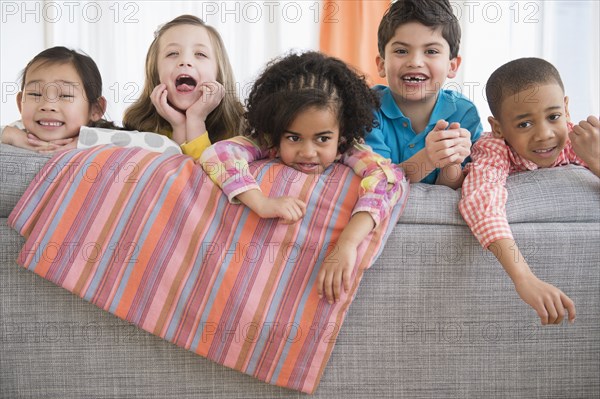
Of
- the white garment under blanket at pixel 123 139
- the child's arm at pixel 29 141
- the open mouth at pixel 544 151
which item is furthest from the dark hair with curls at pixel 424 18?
the child's arm at pixel 29 141

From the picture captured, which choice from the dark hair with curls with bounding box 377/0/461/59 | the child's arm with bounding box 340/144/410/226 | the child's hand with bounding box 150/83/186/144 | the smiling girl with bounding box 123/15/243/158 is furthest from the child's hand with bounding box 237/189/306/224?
the dark hair with curls with bounding box 377/0/461/59

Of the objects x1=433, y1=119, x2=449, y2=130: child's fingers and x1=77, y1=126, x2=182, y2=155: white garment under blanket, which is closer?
x1=433, y1=119, x2=449, y2=130: child's fingers

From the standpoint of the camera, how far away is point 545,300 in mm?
1115

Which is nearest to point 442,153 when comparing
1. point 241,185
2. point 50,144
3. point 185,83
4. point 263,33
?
point 241,185

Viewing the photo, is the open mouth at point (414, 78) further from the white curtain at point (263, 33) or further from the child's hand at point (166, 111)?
the white curtain at point (263, 33)

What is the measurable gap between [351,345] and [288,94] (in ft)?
1.62

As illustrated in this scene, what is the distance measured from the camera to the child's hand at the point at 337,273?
44.9 inches

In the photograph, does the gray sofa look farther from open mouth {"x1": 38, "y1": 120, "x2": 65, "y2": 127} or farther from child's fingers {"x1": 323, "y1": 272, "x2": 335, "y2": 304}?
open mouth {"x1": 38, "y1": 120, "x2": 65, "y2": 127}

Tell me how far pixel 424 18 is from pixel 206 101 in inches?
22.0

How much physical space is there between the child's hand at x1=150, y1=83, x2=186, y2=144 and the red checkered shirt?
0.71 m

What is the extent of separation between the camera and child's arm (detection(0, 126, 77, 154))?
146cm

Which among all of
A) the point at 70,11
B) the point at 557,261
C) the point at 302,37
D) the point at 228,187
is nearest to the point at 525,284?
the point at 557,261

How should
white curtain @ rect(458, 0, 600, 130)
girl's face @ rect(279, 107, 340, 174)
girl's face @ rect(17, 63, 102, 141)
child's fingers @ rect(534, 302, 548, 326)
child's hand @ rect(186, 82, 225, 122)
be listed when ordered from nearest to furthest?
1. child's fingers @ rect(534, 302, 548, 326)
2. girl's face @ rect(279, 107, 340, 174)
3. girl's face @ rect(17, 63, 102, 141)
4. child's hand @ rect(186, 82, 225, 122)
5. white curtain @ rect(458, 0, 600, 130)

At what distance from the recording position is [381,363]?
48.2 inches
